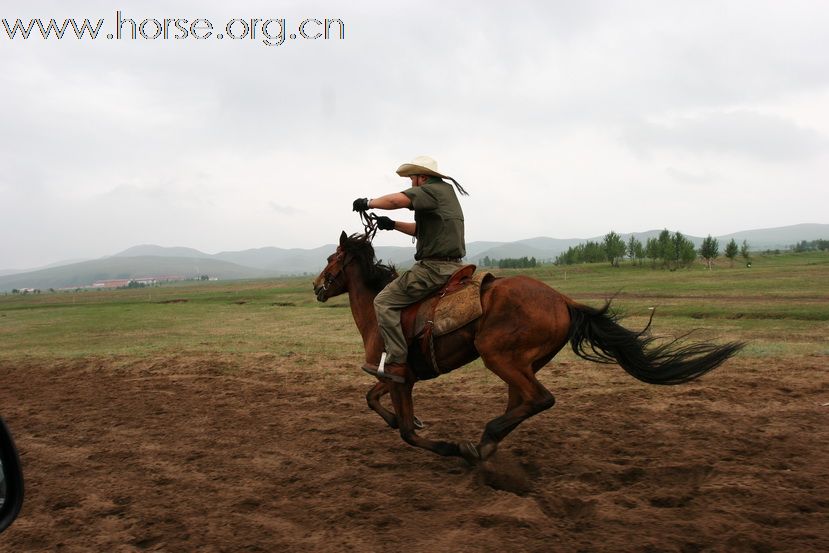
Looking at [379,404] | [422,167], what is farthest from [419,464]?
[422,167]

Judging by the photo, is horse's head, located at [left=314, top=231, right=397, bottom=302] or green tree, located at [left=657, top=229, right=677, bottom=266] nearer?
horse's head, located at [left=314, top=231, right=397, bottom=302]

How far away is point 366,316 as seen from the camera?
669cm

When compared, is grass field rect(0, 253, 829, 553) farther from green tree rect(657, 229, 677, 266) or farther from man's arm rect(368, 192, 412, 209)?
green tree rect(657, 229, 677, 266)

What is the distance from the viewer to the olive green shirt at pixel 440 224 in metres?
5.88

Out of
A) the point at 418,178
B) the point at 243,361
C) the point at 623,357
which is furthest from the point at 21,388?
the point at 623,357

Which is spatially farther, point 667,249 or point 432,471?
point 667,249

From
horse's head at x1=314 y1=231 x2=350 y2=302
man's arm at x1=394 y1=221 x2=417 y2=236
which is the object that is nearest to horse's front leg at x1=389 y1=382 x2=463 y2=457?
horse's head at x1=314 y1=231 x2=350 y2=302

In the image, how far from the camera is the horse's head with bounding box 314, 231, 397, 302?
6.80 m

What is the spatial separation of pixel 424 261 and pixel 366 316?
46.7 inches

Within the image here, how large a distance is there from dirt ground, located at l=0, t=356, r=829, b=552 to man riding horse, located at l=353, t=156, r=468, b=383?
123 cm

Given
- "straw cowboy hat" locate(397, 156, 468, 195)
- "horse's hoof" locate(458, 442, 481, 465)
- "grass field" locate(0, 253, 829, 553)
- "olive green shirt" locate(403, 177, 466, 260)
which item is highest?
"straw cowboy hat" locate(397, 156, 468, 195)

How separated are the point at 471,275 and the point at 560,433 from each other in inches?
99.7

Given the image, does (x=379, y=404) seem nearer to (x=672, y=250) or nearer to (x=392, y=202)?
(x=392, y=202)

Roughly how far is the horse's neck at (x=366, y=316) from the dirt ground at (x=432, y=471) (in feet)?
4.18
